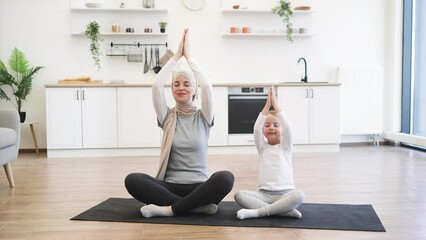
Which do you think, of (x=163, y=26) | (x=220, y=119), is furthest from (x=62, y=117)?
(x=220, y=119)

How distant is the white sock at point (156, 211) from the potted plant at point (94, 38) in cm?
378

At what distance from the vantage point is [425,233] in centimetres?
213

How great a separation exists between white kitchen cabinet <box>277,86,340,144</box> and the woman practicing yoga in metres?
3.20

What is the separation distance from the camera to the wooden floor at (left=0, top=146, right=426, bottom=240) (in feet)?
7.00

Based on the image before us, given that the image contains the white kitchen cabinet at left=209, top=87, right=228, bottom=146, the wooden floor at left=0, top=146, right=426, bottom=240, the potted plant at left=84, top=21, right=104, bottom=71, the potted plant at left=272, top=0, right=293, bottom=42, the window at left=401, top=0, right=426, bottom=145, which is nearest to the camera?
the wooden floor at left=0, top=146, right=426, bottom=240

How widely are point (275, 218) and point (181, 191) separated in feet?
1.72

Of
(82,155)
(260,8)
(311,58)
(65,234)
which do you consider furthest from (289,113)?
(65,234)

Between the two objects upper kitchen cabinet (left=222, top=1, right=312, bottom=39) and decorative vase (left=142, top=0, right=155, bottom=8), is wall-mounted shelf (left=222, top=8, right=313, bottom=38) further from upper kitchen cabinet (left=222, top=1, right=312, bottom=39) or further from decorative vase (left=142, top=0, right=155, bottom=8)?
decorative vase (left=142, top=0, right=155, bottom=8)

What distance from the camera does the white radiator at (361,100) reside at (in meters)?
6.12

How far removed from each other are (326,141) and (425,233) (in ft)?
11.7

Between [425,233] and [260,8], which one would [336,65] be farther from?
[425,233]

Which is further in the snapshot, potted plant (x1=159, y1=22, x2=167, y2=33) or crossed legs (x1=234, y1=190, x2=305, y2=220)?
potted plant (x1=159, y1=22, x2=167, y2=33)

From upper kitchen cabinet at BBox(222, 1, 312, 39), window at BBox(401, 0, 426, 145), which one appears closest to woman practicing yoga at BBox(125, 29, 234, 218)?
upper kitchen cabinet at BBox(222, 1, 312, 39)

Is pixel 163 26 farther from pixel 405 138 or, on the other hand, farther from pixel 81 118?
pixel 405 138
